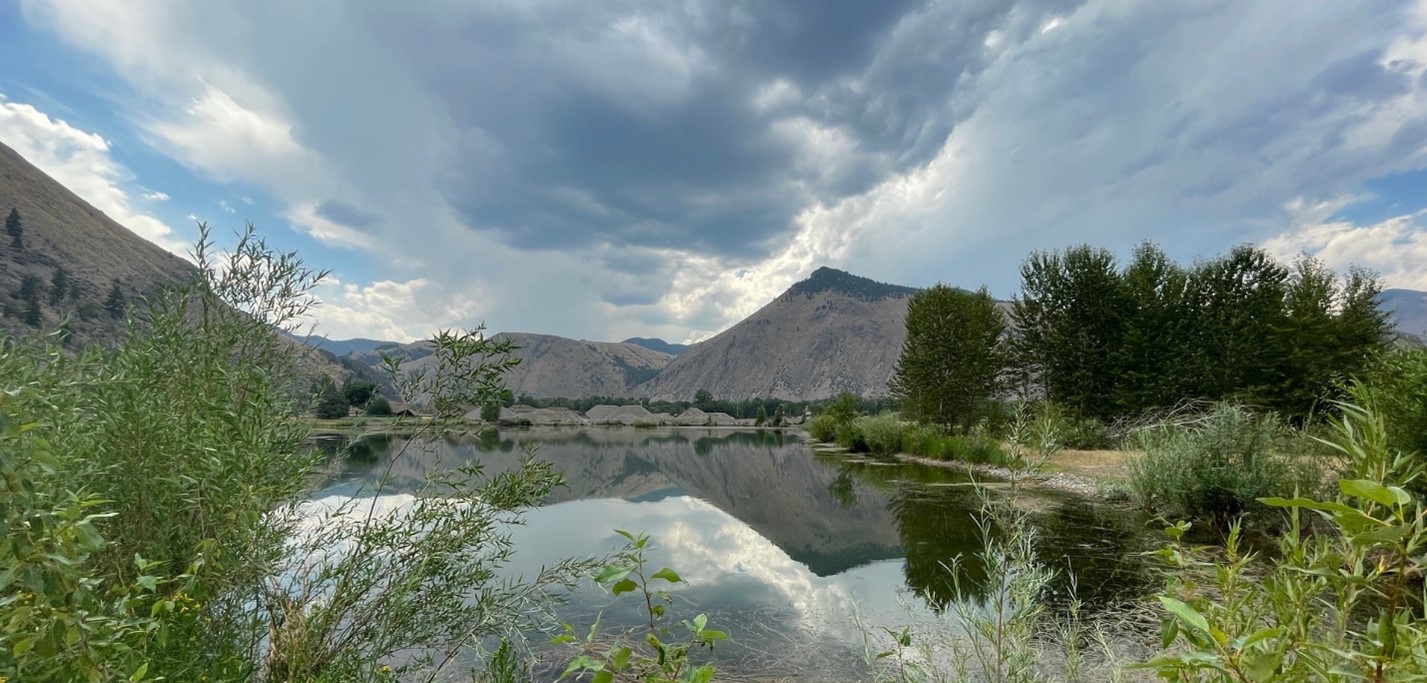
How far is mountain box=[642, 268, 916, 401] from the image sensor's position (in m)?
147

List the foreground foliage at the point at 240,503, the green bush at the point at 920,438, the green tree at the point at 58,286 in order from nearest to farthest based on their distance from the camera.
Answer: the foreground foliage at the point at 240,503
the green bush at the point at 920,438
the green tree at the point at 58,286

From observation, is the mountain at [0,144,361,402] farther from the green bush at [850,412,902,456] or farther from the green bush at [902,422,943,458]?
the green bush at [902,422,943,458]

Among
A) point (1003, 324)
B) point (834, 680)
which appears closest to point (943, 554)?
point (834, 680)

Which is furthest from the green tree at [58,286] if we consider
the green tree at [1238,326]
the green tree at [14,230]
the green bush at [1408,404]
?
the green tree at [1238,326]

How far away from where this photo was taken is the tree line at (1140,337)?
23266 millimetres

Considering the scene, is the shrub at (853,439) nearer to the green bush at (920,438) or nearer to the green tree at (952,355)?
the green bush at (920,438)

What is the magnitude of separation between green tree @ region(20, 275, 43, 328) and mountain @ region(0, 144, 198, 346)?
19 cm

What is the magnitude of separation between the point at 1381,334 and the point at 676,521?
31953 mm

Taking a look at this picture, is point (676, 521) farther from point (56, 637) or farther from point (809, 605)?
point (56, 637)

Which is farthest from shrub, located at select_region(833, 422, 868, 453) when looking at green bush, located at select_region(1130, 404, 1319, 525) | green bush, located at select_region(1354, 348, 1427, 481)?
green bush, located at select_region(1354, 348, 1427, 481)

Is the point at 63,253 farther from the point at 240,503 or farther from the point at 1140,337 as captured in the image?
the point at 1140,337

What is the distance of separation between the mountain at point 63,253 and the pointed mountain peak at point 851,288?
158 metres

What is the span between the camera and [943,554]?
10453 millimetres

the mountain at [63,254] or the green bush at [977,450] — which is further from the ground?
the mountain at [63,254]
